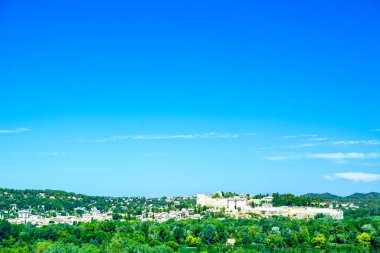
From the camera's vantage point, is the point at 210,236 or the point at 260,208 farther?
the point at 260,208

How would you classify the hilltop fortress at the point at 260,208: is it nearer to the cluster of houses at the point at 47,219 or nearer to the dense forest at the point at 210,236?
the dense forest at the point at 210,236

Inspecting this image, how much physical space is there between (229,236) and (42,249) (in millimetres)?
19243

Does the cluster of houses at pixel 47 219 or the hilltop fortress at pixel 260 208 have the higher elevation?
the hilltop fortress at pixel 260 208

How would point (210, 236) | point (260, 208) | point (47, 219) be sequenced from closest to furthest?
1. point (210, 236)
2. point (47, 219)
3. point (260, 208)

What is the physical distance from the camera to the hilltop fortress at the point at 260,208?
229 feet

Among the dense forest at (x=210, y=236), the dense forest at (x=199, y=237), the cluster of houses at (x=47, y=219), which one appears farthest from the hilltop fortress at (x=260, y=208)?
the cluster of houses at (x=47, y=219)

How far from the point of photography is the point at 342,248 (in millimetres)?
42312

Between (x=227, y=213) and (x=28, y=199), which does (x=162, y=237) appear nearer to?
(x=227, y=213)

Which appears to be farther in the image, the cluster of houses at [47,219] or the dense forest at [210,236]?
the cluster of houses at [47,219]

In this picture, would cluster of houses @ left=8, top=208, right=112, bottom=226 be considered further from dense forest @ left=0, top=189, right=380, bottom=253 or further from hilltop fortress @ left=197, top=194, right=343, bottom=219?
hilltop fortress @ left=197, top=194, right=343, bottom=219

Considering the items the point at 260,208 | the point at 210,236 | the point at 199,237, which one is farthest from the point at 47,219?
the point at 260,208

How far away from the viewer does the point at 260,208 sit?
243ft

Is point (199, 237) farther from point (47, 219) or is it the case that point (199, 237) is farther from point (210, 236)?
point (47, 219)

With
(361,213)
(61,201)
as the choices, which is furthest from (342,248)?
(61,201)
